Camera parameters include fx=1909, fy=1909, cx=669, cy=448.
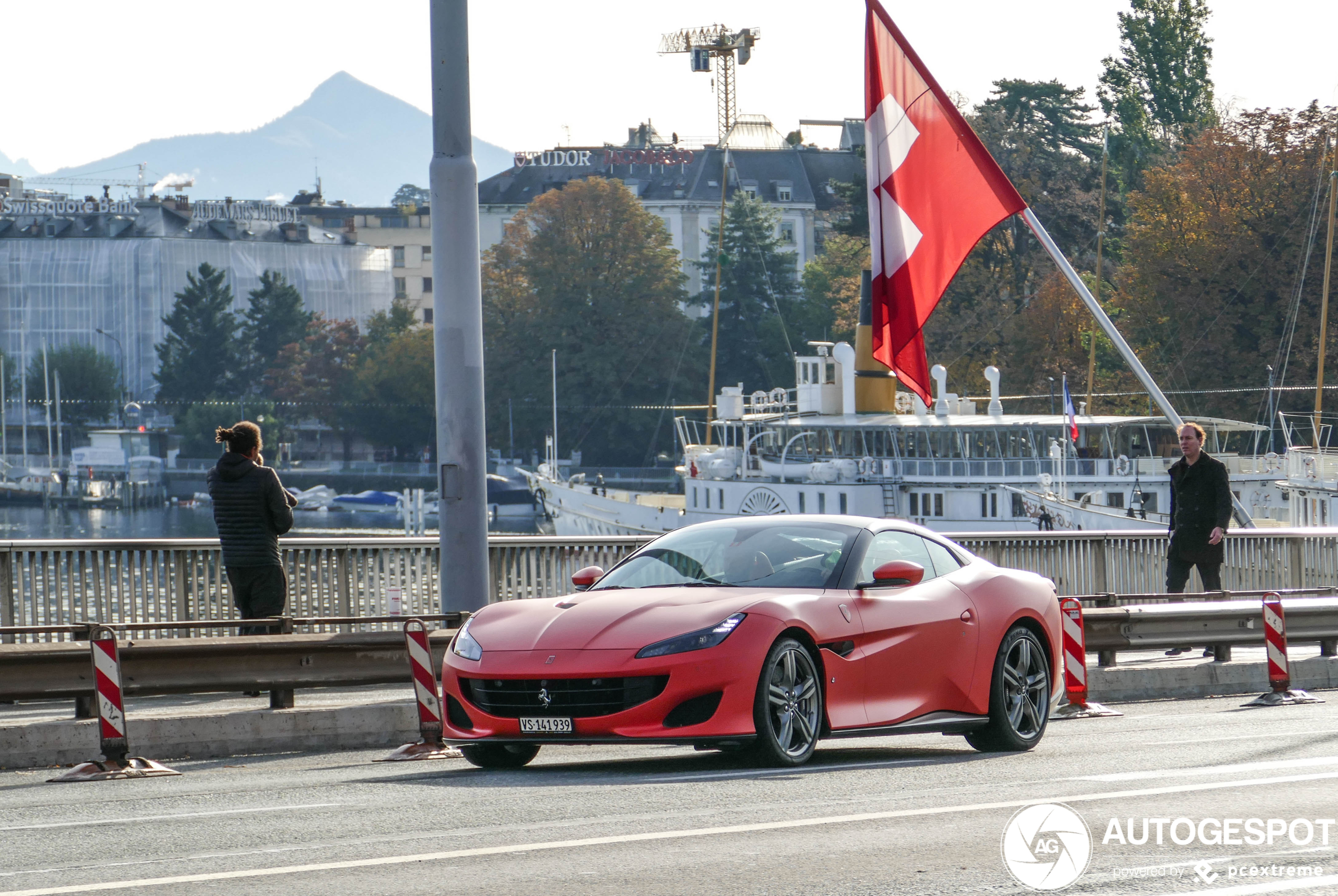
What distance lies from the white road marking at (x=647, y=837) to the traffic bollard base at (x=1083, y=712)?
13.8ft

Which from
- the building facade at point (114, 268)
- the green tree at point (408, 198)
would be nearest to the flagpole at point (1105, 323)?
the building facade at point (114, 268)

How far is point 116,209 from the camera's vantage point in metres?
146

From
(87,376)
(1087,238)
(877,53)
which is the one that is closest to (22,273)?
(87,376)

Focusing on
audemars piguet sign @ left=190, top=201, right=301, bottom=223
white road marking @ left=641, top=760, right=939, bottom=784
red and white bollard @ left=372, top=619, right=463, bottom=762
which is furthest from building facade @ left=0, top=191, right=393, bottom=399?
white road marking @ left=641, top=760, right=939, bottom=784

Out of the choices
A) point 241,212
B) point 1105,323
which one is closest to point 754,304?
point 241,212

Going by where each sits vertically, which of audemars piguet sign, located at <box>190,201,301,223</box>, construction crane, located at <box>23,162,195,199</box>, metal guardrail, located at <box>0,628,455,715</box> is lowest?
metal guardrail, located at <box>0,628,455,715</box>

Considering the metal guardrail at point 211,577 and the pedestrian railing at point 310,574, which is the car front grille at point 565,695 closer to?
the pedestrian railing at point 310,574

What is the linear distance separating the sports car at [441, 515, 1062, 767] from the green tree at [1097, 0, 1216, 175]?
90002 millimetres

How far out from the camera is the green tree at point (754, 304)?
11200 centimetres

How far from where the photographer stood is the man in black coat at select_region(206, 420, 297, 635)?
13398 millimetres

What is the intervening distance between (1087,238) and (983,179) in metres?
73.7

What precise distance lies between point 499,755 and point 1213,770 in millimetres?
3711

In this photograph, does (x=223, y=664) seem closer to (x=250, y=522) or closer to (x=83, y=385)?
(x=250, y=522)

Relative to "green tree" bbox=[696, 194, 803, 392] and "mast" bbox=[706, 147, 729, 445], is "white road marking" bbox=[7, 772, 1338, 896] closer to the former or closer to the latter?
"mast" bbox=[706, 147, 729, 445]
